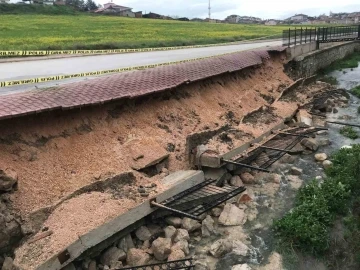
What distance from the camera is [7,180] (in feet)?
21.7

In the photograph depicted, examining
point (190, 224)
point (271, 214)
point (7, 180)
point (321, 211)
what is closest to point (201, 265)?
point (190, 224)

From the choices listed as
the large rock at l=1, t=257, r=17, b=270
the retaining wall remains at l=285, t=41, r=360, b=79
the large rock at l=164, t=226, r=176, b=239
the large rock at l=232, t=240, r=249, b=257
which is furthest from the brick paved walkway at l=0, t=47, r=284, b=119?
the retaining wall remains at l=285, t=41, r=360, b=79

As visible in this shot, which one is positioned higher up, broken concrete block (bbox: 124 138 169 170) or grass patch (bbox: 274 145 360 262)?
broken concrete block (bbox: 124 138 169 170)

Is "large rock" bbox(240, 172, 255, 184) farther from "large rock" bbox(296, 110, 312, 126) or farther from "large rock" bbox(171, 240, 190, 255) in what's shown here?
"large rock" bbox(296, 110, 312, 126)

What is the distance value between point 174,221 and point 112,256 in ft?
5.01

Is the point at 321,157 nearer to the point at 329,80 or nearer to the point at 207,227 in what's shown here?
the point at 207,227

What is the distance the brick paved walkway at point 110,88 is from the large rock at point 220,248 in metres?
4.07

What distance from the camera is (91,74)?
41.9ft

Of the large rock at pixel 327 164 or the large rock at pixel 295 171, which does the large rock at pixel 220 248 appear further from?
the large rock at pixel 327 164

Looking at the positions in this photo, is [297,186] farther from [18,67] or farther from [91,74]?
[18,67]

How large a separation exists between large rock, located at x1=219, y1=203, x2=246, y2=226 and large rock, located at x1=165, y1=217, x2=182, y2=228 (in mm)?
950

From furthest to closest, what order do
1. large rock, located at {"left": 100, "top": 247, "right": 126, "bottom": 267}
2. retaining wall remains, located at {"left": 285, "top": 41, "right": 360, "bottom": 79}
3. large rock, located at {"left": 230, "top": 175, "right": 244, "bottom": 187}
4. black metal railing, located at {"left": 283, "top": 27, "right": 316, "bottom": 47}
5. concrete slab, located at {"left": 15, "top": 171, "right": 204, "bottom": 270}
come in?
black metal railing, located at {"left": 283, "top": 27, "right": 316, "bottom": 47}, retaining wall remains, located at {"left": 285, "top": 41, "right": 360, "bottom": 79}, large rock, located at {"left": 230, "top": 175, "right": 244, "bottom": 187}, large rock, located at {"left": 100, "top": 247, "right": 126, "bottom": 267}, concrete slab, located at {"left": 15, "top": 171, "right": 204, "bottom": 270}

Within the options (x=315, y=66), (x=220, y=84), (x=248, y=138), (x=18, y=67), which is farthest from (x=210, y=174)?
(x=315, y=66)

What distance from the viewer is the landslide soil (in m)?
7.17
